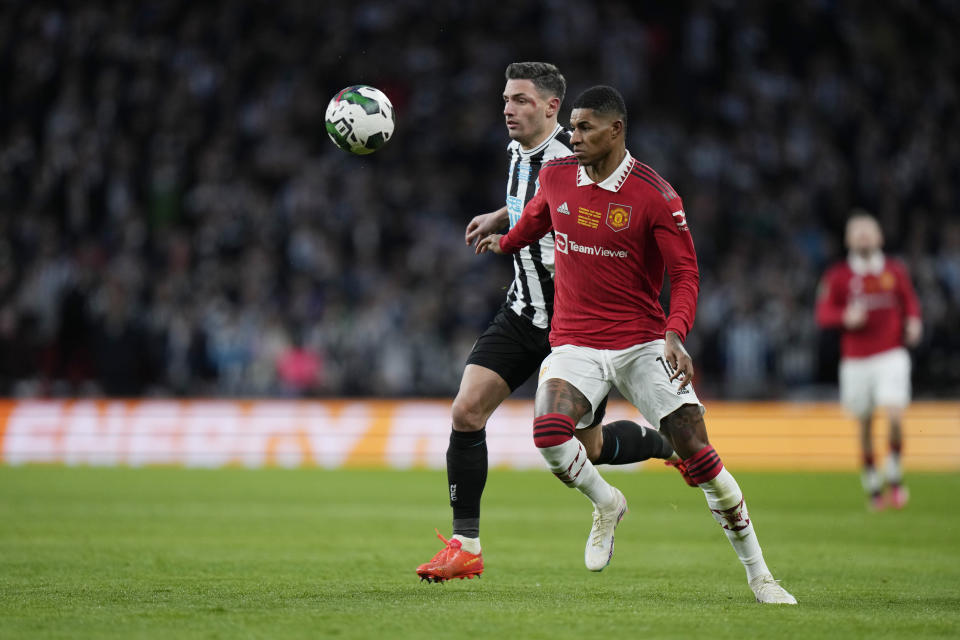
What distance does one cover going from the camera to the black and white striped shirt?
7.14 metres

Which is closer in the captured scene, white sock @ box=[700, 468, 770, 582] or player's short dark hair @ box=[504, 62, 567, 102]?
white sock @ box=[700, 468, 770, 582]

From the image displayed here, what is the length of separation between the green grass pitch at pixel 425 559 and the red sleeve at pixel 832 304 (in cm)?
183

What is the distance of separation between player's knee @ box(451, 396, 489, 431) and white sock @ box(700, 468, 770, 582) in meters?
1.46

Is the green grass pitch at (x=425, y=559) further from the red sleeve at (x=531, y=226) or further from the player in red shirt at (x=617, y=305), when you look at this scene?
the red sleeve at (x=531, y=226)

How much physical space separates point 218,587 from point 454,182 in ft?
53.6

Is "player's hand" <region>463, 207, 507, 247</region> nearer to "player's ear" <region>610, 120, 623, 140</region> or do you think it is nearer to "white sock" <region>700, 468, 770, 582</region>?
"player's ear" <region>610, 120, 623, 140</region>

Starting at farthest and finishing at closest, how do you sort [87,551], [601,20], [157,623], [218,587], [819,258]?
[601,20] → [819,258] → [87,551] → [218,587] → [157,623]

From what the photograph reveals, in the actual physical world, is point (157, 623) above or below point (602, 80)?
below

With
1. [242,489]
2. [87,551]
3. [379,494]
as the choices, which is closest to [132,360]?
[242,489]

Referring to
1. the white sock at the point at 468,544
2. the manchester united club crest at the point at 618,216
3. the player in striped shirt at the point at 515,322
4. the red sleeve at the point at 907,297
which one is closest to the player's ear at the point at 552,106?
the player in striped shirt at the point at 515,322

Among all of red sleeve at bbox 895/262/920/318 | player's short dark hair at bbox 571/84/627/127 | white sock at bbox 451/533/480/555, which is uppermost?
player's short dark hair at bbox 571/84/627/127

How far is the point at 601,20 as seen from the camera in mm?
24172

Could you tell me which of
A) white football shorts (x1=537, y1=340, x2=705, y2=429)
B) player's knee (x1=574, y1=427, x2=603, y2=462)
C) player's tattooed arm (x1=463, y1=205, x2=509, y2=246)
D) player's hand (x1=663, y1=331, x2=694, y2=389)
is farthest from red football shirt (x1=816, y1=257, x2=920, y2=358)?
player's hand (x1=663, y1=331, x2=694, y2=389)

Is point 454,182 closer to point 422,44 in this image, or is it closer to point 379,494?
point 422,44
